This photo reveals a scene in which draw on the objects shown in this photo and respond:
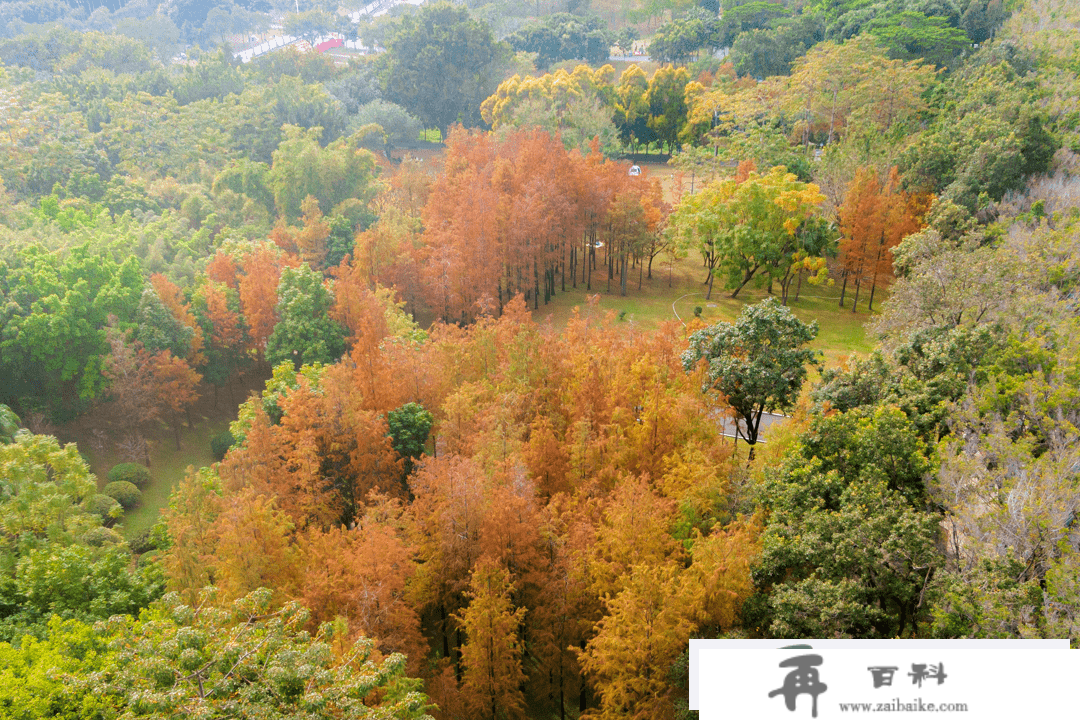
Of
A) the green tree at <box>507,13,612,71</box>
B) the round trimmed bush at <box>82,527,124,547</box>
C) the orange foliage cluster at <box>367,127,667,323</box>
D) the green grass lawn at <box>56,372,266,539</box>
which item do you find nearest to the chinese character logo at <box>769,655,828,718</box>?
the round trimmed bush at <box>82,527,124,547</box>

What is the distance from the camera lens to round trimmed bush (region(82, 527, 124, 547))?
29.3 metres

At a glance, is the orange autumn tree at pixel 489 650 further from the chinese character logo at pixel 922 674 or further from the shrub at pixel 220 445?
the shrub at pixel 220 445

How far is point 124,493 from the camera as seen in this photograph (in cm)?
3912

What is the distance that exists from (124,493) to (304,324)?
13905 millimetres

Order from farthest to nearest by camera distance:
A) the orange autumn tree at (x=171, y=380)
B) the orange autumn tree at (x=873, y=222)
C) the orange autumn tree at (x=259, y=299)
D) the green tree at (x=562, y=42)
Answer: the green tree at (x=562, y=42) → the orange autumn tree at (x=873, y=222) → the orange autumn tree at (x=259, y=299) → the orange autumn tree at (x=171, y=380)

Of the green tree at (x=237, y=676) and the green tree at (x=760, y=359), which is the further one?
the green tree at (x=760, y=359)

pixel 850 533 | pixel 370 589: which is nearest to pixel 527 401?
pixel 370 589

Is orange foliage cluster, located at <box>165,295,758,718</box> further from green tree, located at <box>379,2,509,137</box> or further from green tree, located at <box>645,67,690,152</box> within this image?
green tree, located at <box>379,2,509,137</box>

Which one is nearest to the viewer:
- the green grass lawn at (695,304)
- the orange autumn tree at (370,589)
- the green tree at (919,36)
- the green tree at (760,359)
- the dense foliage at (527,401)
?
the dense foliage at (527,401)

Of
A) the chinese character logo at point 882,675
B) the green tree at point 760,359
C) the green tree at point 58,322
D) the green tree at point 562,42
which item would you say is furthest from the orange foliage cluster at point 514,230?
the green tree at point 562,42

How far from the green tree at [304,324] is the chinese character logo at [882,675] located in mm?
37734

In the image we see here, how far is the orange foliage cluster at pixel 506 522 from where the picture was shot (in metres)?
22.3

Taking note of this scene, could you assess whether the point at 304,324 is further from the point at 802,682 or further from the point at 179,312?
the point at 802,682

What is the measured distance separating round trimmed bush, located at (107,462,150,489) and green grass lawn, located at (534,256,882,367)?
98.9ft
